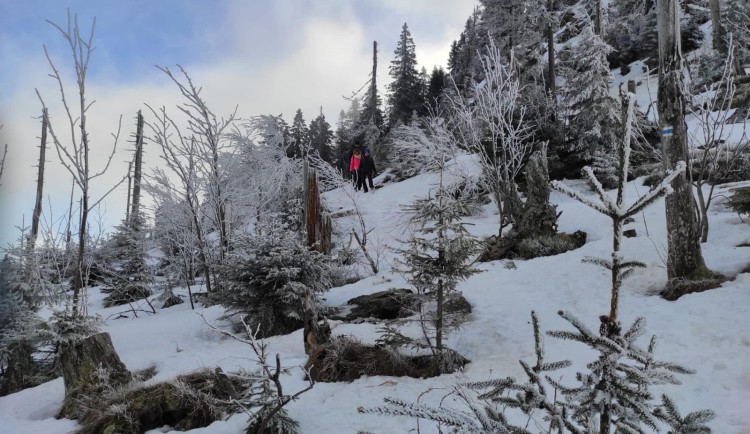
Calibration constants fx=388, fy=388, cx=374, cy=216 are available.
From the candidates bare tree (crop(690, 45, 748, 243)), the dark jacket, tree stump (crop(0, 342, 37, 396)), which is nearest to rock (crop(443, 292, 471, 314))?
bare tree (crop(690, 45, 748, 243))

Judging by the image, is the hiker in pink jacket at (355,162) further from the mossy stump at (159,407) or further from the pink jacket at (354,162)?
the mossy stump at (159,407)

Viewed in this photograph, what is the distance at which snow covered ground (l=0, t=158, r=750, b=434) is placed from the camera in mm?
3904

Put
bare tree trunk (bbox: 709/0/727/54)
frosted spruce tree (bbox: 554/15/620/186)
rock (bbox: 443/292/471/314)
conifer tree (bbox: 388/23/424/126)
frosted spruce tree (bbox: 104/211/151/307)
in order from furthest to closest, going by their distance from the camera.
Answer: conifer tree (bbox: 388/23/424/126), bare tree trunk (bbox: 709/0/727/54), frosted spruce tree (bbox: 554/15/620/186), frosted spruce tree (bbox: 104/211/151/307), rock (bbox: 443/292/471/314)

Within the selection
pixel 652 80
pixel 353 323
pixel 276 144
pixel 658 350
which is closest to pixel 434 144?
pixel 276 144

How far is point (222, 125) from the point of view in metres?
8.22

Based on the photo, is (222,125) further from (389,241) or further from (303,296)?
(389,241)

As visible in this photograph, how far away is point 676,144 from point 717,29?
2064cm

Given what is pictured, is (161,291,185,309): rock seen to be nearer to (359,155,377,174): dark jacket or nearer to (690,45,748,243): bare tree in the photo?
(359,155,377,174): dark jacket

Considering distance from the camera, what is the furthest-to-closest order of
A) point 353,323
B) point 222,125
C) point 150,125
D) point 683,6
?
point 683,6 < point 222,125 < point 150,125 < point 353,323

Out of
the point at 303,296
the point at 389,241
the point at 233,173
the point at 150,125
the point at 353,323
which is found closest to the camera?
the point at 303,296

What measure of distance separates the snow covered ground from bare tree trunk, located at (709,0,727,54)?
15.8 metres

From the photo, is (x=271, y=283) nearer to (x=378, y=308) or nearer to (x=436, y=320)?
(x=378, y=308)

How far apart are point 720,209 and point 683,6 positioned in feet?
87.3

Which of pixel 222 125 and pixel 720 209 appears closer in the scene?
pixel 222 125
